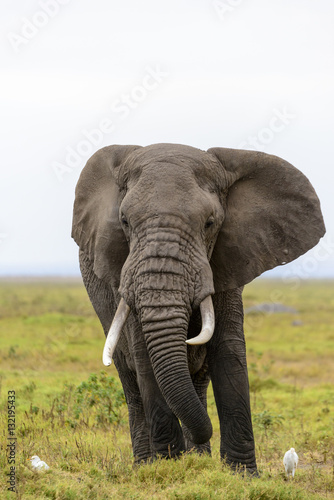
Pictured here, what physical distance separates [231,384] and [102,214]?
1926 mm

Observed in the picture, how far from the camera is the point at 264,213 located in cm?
693

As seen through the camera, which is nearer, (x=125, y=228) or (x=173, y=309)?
(x=173, y=309)

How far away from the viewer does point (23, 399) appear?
40.1 feet

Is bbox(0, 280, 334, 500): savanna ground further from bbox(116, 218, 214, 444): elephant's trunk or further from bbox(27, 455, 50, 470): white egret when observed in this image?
bbox(116, 218, 214, 444): elephant's trunk

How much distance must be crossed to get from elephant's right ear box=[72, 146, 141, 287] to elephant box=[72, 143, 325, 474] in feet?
0.04

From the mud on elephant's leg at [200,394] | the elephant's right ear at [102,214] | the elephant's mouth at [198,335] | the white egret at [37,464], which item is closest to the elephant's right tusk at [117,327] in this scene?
the elephant's mouth at [198,335]

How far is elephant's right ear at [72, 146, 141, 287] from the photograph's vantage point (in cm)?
665

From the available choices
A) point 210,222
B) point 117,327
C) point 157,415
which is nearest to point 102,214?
point 210,222

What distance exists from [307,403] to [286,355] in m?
8.52

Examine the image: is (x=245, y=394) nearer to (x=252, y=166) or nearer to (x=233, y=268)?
(x=233, y=268)

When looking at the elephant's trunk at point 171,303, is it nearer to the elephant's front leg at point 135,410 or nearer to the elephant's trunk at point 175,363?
the elephant's trunk at point 175,363

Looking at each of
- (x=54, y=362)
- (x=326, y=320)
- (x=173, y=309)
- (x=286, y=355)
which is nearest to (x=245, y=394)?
(x=173, y=309)

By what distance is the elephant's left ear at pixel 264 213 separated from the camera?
6.79 m

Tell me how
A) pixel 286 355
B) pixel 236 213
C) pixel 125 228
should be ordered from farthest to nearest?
pixel 286 355 < pixel 236 213 < pixel 125 228
